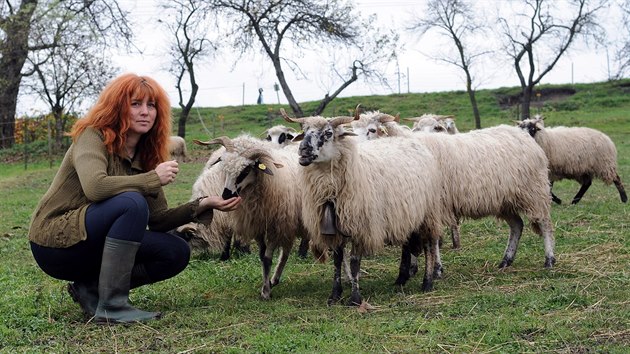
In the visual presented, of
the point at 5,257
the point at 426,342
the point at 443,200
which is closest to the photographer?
the point at 426,342

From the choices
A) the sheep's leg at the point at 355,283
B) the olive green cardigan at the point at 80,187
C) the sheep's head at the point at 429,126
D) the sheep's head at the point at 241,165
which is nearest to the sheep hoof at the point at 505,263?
the sheep's leg at the point at 355,283

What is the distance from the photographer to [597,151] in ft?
44.6

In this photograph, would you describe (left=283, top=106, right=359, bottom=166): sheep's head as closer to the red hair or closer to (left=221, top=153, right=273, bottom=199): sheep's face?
(left=221, top=153, right=273, bottom=199): sheep's face

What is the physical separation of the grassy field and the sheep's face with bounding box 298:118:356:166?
45.1 inches

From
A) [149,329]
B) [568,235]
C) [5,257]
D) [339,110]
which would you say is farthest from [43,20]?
[149,329]

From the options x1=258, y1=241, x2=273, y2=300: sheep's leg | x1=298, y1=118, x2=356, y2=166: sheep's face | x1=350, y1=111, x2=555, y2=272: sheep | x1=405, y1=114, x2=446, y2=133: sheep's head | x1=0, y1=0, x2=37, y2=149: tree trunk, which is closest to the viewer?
x1=298, y1=118, x2=356, y2=166: sheep's face

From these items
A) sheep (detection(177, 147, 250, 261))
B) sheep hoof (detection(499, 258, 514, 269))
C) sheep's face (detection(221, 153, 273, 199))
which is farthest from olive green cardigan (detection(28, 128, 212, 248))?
sheep hoof (detection(499, 258, 514, 269))

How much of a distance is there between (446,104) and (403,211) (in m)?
31.6

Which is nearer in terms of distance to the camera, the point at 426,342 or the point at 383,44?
the point at 426,342

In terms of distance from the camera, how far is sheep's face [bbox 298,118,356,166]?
5805mm

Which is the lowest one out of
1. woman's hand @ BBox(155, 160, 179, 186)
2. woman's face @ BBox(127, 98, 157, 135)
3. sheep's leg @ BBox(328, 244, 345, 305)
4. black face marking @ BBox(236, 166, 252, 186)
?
sheep's leg @ BBox(328, 244, 345, 305)

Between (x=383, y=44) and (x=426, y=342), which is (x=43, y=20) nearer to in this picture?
(x=383, y=44)

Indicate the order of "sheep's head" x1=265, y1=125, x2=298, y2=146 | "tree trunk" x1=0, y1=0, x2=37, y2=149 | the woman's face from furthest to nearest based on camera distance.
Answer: "tree trunk" x1=0, y1=0, x2=37, y2=149
"sheep's head" x1=265, y1=125, x2=298, y2=146
the woman's face

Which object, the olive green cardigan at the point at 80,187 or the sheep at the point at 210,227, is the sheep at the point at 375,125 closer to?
the sheep at the point at 210,227
